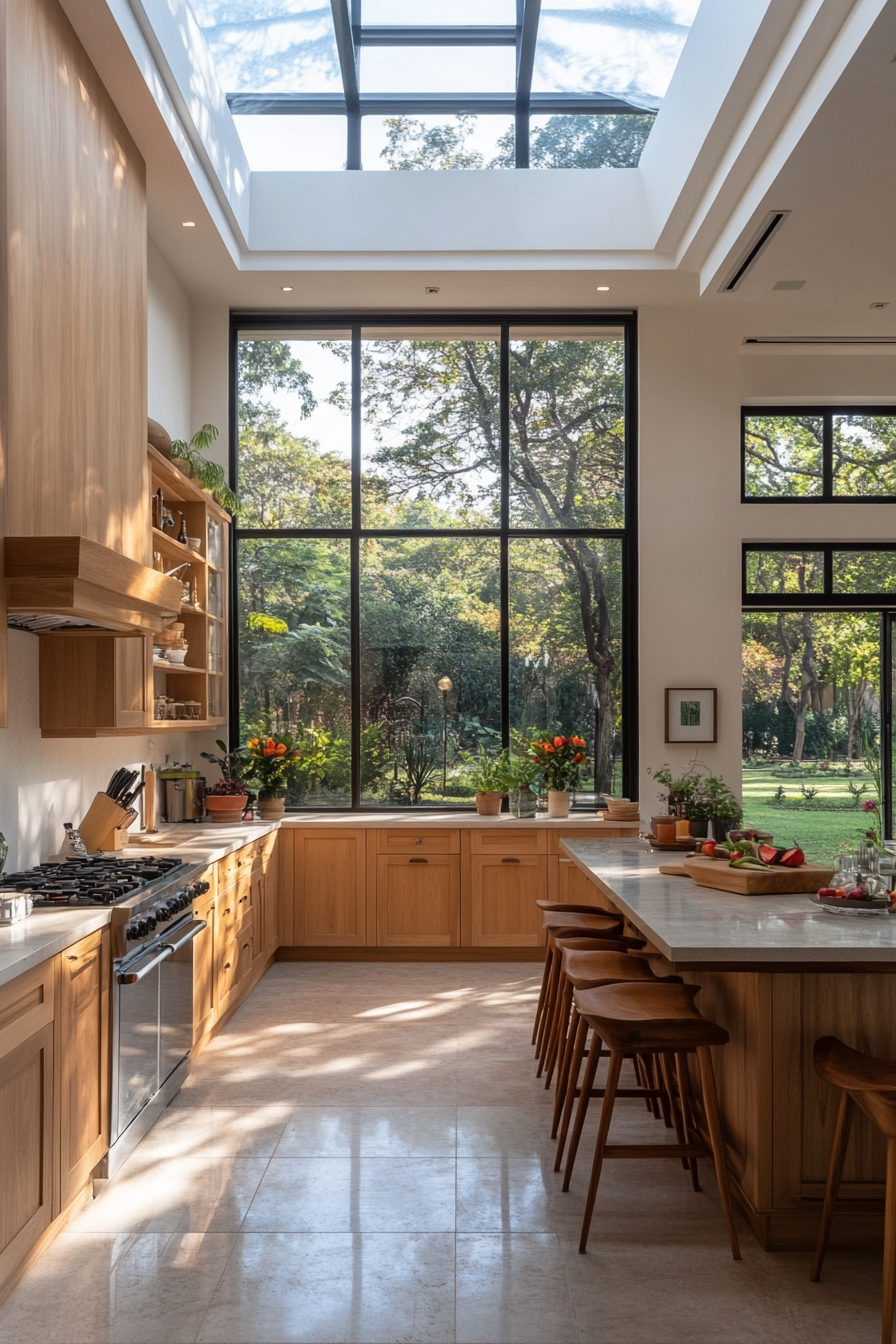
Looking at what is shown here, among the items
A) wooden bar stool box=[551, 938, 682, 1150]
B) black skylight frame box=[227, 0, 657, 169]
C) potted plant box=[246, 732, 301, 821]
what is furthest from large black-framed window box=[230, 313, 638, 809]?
wooden bar stool box=[551, 938, 682, 1150]

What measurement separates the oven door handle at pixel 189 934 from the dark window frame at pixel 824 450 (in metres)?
4.66

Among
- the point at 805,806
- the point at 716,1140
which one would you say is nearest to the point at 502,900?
the point at 805,806

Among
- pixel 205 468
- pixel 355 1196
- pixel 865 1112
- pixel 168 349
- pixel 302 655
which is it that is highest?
pixel 168 349

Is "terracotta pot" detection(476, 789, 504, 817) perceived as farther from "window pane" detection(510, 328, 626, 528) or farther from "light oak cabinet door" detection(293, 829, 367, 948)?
"window pane" detection(510, 328, 626, 528)

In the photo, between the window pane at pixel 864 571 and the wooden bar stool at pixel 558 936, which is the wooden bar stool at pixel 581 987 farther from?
the window pane at pixel 864 571

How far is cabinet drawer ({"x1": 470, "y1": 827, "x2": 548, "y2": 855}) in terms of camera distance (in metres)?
6.69

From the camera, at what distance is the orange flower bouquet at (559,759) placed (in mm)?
6961

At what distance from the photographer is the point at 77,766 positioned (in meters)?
4.92

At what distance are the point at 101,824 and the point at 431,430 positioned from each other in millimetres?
3715

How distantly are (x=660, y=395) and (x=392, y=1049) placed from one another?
454 centimetres

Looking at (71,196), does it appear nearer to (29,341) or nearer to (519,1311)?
(29,341)

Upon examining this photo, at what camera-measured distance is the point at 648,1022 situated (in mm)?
3031

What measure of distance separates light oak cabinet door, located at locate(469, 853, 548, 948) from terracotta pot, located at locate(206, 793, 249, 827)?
146 centimetres

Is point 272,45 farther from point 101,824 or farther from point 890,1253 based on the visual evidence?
point 890,1253
